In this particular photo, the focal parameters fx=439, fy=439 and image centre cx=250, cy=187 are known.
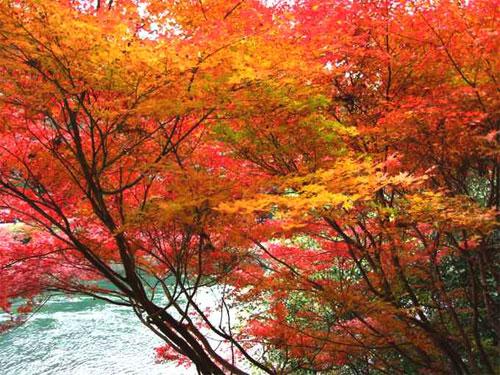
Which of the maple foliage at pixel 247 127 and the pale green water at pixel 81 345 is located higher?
the pale green water at pixel 81 345

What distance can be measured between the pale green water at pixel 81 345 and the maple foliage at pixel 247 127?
24.2ft

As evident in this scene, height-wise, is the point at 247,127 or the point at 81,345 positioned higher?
the point at 81,345

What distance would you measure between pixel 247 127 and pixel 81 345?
1186 centimetres

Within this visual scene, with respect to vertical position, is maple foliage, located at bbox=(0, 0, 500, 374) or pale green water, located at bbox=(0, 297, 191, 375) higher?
pale green water, located at bbox=(0, 297, 191, 375)

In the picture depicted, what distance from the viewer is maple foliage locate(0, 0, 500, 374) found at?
10.6 ft

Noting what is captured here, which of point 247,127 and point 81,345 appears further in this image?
point 81,345

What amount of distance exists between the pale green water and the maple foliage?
739 cm

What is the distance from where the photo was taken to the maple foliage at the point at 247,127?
3.24 meters

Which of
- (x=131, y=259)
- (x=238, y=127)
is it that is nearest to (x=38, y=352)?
(x=131, y=259)

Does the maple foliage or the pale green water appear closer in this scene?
the maple foliage

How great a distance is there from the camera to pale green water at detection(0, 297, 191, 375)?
12148 mm

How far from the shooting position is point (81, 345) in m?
13.5

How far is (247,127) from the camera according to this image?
14.2ft

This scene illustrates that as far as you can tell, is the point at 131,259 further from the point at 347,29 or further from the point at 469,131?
the point at 469,131
